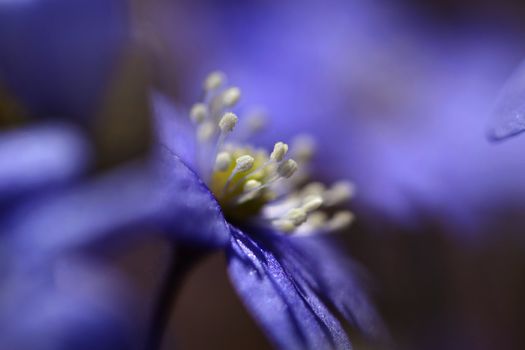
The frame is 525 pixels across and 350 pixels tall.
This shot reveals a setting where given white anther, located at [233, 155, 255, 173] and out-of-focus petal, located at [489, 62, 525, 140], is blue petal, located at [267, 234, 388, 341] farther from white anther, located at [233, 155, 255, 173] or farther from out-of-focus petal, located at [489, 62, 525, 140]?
out-of-focus petal, located at [489, 62, 525, 140]

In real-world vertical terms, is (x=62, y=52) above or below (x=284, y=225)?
above

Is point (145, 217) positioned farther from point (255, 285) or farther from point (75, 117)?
point (75, 117)

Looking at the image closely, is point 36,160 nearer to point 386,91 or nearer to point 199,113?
point 199,113

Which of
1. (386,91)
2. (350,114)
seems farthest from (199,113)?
(386,91)

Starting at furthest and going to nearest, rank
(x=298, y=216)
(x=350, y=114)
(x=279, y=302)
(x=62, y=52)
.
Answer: (x=350, y=114) < (x=62, y=52) < (x=298, y=216) < (x=279, y=302)

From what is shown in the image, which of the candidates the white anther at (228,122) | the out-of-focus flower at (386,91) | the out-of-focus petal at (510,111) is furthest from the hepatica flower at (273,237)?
the out-of-focus flower at (386,91)

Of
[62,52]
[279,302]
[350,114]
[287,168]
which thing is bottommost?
[279,302]

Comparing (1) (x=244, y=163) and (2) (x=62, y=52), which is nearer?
(1) (x=244, y=163)
